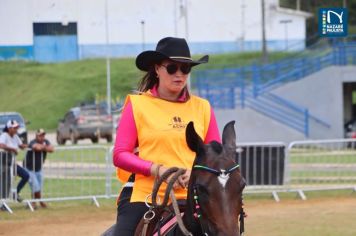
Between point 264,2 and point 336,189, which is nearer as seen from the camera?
point 336,189

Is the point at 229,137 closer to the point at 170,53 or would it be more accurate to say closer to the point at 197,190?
the point at 197,190

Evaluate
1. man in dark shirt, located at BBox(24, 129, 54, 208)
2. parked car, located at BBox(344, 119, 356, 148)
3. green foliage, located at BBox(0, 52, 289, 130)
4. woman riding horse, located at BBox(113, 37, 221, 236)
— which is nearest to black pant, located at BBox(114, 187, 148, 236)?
woman riding horse, located at BBox(113, 37, 221, 236)

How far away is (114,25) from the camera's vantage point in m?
25.7

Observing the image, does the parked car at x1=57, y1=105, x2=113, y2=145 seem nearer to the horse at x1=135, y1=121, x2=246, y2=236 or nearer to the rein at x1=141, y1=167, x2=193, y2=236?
the rein at x1=141, y1=167, x2=193, y2=236

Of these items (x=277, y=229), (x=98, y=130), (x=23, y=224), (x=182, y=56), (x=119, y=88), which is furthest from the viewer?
(x=119, y=88)

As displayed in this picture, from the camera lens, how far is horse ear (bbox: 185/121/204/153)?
5664mm

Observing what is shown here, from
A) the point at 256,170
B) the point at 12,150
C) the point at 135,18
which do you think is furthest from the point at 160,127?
the point at 135,18

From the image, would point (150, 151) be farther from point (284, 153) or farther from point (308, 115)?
point (308, 115)

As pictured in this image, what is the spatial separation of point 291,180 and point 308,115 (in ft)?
61.3

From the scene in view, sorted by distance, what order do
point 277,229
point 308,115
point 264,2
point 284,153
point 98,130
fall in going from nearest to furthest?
1. point 277,229
2. point 284,153
3. point 264,2
4. point 308,115
5. point 98,130

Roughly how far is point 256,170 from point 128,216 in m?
13.6

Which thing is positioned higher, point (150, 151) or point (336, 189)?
point (150, 151)

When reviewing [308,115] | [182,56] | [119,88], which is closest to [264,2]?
[308,115]

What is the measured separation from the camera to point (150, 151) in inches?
252
